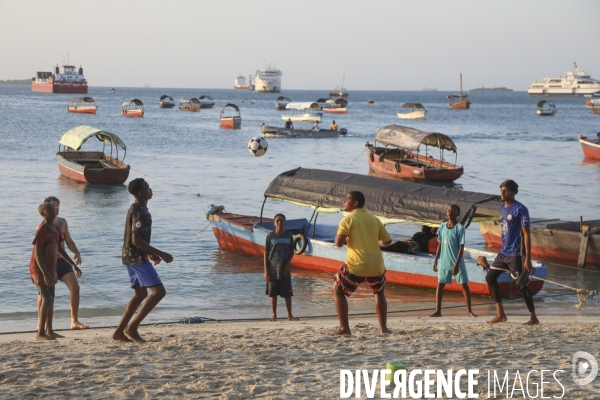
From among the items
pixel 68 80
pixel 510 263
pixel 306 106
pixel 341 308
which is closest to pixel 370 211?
pixel 510 263

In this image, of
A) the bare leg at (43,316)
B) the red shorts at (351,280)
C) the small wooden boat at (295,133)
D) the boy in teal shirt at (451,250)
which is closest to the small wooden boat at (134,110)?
the small wooden boat at (295,133)

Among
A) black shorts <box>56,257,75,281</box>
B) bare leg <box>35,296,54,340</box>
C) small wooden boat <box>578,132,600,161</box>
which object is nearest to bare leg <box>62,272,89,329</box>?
black shorts <box>56,257,75,281</box>

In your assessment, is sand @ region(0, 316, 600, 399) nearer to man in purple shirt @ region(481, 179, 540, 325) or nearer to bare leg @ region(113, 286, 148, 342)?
bare leg @ region(113, 286, 148, 342)

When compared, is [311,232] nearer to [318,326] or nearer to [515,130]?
[318,326]

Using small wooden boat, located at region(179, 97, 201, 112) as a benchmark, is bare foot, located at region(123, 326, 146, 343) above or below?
below

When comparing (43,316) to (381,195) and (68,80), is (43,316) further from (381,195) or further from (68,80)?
(68,80)

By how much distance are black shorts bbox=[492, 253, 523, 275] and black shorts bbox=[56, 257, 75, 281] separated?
5.11 meters

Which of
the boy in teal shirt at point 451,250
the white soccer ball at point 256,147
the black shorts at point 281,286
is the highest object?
the white soccer ball at point 256,147

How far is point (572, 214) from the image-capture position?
25250 mm

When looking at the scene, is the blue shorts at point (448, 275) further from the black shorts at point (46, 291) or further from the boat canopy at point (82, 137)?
the boat canopy at point (82, 137)

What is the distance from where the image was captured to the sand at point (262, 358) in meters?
6.37

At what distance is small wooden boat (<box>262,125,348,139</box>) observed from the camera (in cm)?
5650

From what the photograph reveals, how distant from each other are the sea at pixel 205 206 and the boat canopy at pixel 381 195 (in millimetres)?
1446

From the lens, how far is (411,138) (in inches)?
1261
